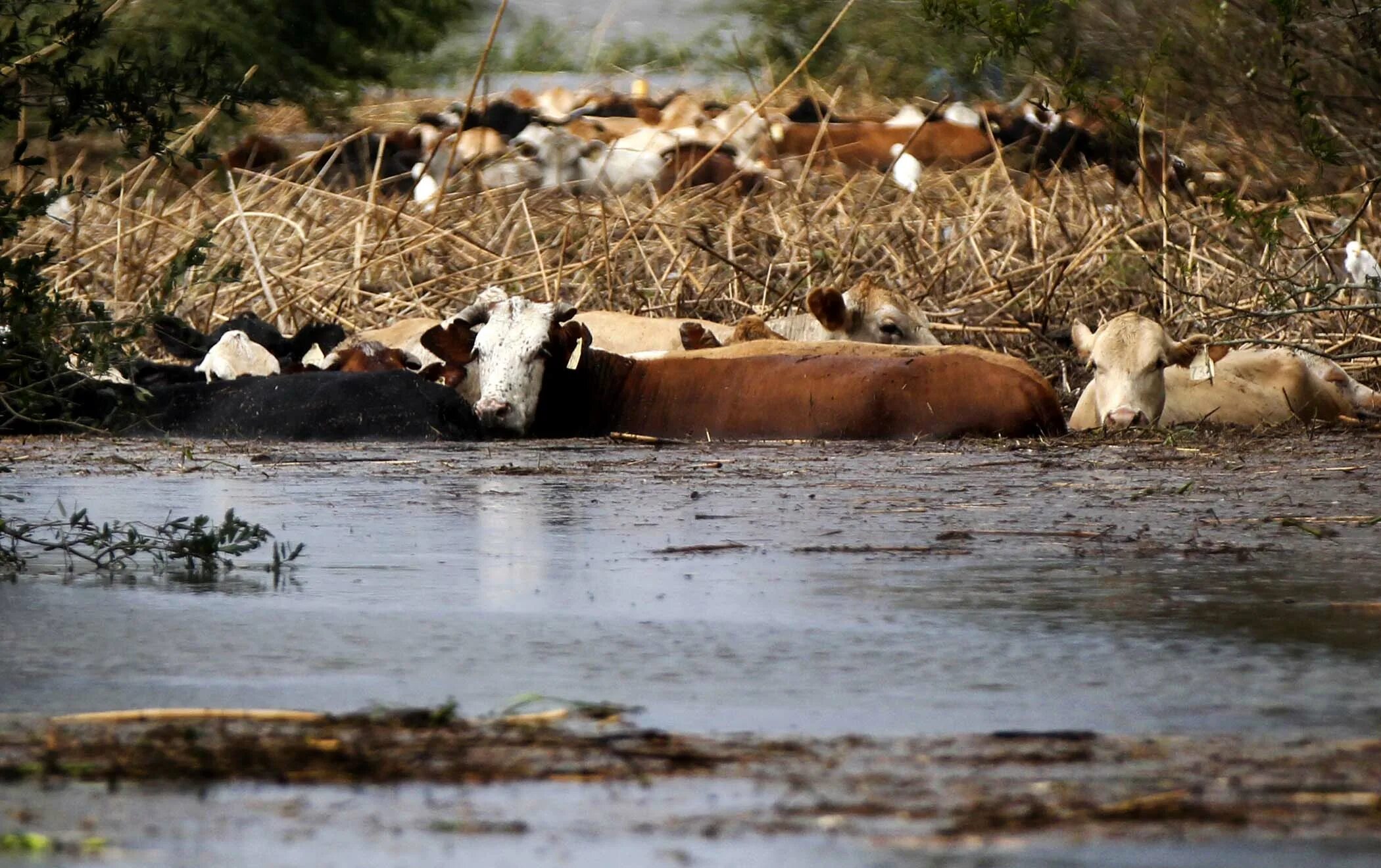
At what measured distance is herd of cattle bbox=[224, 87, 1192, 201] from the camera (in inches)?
818

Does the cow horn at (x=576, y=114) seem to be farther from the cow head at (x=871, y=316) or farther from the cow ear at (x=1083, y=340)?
the cow ear at (x=1083, y=340)

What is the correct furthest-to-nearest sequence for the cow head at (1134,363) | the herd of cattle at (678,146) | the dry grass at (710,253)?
Answer: the herd of cattle at (678,146) → the dry grass at (710,253) → the cow head at (1134,363)

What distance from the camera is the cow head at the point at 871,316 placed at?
47.1ft

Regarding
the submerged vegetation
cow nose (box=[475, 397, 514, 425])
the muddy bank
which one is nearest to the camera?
the muddy bank

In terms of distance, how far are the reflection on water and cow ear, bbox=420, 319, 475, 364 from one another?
613cm

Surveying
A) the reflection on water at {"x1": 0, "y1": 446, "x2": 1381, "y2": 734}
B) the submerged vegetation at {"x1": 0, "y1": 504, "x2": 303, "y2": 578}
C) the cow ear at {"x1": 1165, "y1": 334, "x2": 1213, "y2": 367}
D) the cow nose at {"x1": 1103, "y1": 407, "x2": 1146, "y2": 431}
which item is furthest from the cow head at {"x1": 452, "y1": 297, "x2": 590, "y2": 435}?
the submerged vegetation at {"x1": 0, "y1": 504, "x2": 303, "y2": 578}

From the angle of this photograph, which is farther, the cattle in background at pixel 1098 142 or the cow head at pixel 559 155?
the cow head at pixel 559 155

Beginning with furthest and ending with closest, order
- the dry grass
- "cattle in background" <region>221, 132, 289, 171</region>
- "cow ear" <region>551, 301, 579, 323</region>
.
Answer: "cattle in background" <region>221, 132, 289, 171</region>, the dry grass, "cow ear" <region>551, 301, 579, 323</region>

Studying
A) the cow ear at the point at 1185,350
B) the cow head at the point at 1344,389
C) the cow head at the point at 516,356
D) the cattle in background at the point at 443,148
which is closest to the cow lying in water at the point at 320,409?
the cow head at the point at 516,356

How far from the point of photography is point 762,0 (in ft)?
127

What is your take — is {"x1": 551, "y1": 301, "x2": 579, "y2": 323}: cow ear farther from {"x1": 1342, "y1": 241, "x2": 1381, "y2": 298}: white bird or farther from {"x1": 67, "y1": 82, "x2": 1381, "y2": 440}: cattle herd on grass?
{"x1": 1342, "y1": 241, "x2": 1381, "y2": 298}: white bird

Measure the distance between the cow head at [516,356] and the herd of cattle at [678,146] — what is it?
495cm

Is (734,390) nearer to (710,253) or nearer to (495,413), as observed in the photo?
(495,413)

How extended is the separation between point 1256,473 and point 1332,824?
6.21m
